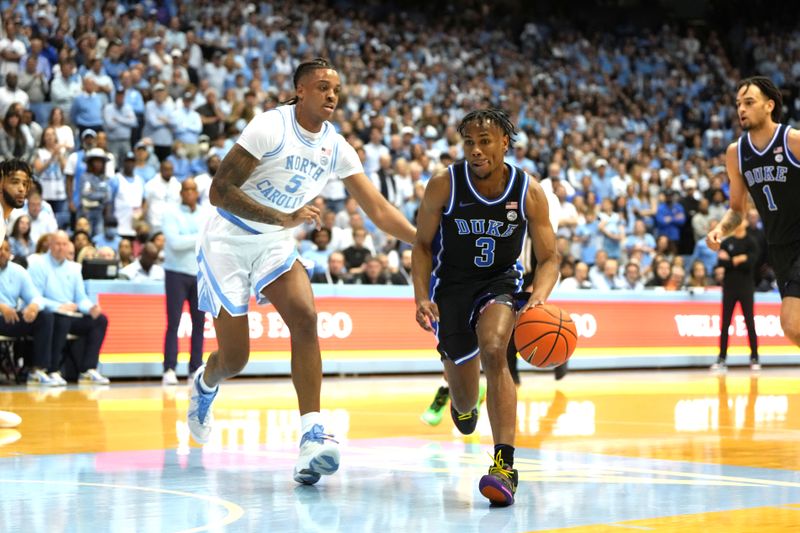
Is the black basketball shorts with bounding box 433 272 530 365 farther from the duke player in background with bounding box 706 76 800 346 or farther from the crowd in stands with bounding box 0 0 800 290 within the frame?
the crowd in stands with bounding box 0 0 800 290

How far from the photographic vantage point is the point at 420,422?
10.3 metres

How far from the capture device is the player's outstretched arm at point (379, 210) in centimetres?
733

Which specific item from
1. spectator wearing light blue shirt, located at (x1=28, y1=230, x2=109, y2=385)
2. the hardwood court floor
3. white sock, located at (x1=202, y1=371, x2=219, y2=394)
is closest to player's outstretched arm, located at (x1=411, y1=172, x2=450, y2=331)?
the hardwood court floor

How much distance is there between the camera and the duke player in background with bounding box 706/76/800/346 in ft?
27.0

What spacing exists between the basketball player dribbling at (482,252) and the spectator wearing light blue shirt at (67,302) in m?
8.64

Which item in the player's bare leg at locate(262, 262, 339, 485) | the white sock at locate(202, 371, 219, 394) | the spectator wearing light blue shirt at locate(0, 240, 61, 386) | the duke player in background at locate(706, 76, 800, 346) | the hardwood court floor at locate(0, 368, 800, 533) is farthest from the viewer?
the spectator wearing light blue shirt at locate(0, 240, 61, 386)

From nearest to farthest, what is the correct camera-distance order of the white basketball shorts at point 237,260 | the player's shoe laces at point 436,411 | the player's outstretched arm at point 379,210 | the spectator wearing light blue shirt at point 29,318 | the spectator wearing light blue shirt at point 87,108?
the white basketball shorts at point 237,260
the player's outstretched arm at point 379,210
the player's shoe laces at point 436,411
the spectator wearing light blue shirt at point 29,318
the spectator wearing light blue shirt at point 87,108

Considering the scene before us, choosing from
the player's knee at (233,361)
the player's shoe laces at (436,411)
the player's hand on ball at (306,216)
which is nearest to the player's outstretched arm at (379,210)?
the player's hand on ball at (306,216)

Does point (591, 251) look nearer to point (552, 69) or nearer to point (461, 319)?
point (552, 69)

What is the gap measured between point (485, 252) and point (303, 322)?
110cm

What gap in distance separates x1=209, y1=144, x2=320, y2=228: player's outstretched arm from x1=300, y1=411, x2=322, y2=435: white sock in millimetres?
1085

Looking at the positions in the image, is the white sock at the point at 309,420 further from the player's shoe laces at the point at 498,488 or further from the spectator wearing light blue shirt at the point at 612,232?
the spectator wearing light blue shirt at the point at 612,232

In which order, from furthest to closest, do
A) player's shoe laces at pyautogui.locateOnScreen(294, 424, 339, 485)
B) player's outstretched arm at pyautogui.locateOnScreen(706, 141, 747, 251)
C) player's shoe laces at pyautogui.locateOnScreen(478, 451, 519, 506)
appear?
1. player's outstretched arm at pyautogui.locateOnScreen(706, 141, 747, 251)
2. player's shoe laces at pyautogui.locateOnScreen(294, 424, 339, 485)
3. player's shoe laces at pyautogui.locateOnScreen(478, 451, 519, 506)

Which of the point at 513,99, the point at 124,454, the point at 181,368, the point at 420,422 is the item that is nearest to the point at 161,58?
the point at 181,368
